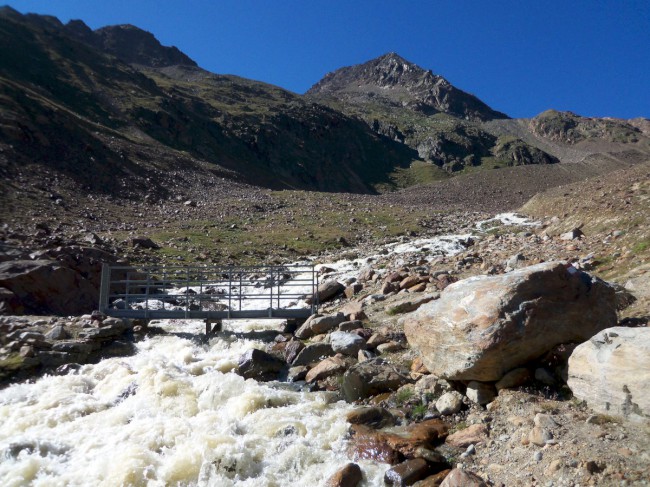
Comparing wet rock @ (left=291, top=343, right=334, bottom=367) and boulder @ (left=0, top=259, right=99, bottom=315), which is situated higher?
boulder @ (left=0, top=259, right=99, bottom=315)

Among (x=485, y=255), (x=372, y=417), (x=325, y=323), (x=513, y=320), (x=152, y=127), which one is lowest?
(x=372, y=417)

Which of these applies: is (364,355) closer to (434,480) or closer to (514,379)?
(514,379)

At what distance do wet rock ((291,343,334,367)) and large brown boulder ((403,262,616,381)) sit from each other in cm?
371

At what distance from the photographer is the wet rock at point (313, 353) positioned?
13039mm

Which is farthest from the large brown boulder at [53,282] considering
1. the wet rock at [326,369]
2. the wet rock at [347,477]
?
the wet rock at [347,477]

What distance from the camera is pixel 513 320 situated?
29.1 ft

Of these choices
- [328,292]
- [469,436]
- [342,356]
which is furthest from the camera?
[328,292]

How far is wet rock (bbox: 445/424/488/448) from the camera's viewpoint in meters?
7.89

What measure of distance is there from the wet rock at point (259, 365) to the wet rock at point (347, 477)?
524cm

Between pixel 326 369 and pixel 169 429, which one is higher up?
pixel 326 369

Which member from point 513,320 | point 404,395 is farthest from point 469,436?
point 513,320

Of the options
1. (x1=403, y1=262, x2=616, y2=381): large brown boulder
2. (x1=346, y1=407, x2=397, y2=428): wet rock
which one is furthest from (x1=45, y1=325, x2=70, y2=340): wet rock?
(x1=403, y1=262, x2=616, y2=381): large brown boulder

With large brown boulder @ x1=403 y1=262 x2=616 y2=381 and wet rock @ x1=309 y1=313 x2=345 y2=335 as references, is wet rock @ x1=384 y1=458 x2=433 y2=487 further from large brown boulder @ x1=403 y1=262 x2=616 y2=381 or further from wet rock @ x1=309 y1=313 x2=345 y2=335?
wet rock @ x1=309 y1=313 x2=345 y2=335

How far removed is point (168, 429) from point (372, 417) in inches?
156
